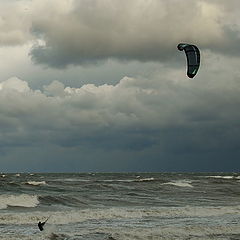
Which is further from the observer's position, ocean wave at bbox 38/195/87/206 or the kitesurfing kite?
ocean wave at bbox 38/195/87/206

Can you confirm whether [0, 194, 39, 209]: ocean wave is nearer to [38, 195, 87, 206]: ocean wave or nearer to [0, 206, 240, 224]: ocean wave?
[38, 195, 87, 206]: ocean wave

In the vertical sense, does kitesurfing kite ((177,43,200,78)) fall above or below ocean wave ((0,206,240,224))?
above

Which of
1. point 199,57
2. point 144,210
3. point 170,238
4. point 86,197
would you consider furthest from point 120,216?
point 86,197

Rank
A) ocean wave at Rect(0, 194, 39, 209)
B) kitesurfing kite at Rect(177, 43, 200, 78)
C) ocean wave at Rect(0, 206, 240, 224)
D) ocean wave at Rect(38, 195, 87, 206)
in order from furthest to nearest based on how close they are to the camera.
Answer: ocean wave at Rect(38, 195, 87, 206) → ocean wave at Rect(0, 194, 39, 209) → ocean wave at Rect(0, 206, 240, 224) → kitesurfing kite at Rect(177, 43, 200, 78)

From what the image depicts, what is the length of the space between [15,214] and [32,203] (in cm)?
605

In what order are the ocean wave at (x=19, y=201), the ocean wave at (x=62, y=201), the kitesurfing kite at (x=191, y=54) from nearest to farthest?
the kitesurfing kite at (x=191, y=54) → the ocean wave at (x=19, y=201) → the ocean wave at (x=62, y=201)

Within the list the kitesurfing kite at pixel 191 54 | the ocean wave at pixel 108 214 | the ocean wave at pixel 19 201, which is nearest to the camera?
the kitesurfing kite at pixel 191 54

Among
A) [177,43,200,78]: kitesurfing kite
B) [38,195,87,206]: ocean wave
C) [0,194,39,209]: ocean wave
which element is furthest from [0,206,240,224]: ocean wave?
[177,43,200,78]: kitesurfing kite

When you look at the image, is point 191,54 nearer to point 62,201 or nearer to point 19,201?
point 62,201

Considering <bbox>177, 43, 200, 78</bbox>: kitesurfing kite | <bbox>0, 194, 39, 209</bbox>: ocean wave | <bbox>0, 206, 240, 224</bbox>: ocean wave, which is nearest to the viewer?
<bbox>177, 43, 200, 78</bbox>: kitesurfing kite

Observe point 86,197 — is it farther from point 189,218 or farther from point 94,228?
point 94,228

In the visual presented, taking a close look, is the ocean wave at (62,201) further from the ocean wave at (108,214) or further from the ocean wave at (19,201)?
the ocean wave at (108,214)

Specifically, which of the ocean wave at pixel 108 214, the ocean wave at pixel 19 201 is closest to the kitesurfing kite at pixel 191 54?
the ocean wave at pixel 108 214

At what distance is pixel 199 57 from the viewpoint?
2102cm
